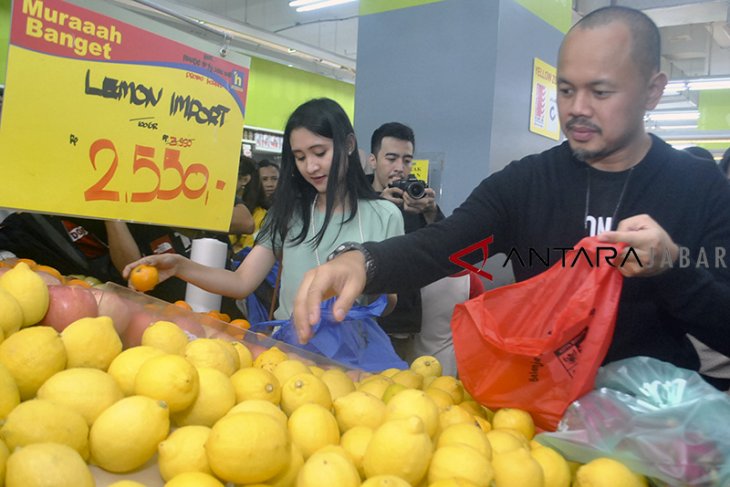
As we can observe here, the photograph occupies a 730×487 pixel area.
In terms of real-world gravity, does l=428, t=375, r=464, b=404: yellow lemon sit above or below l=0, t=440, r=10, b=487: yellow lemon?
below

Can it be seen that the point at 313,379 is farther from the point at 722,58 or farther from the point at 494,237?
the point at 722,58

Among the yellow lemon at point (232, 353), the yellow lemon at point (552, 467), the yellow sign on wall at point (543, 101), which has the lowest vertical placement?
the yellow lemon at point (552, 467)

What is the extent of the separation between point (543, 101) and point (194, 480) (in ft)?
12.2

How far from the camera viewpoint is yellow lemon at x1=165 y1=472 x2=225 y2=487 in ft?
2.29

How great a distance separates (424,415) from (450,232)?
0.54 meters

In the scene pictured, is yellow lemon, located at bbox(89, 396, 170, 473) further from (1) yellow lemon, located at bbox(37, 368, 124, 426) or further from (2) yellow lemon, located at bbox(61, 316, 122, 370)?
(2) yellow lemon, located at bbox(61, 316, 122, 370)

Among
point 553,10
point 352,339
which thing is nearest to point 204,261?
point 352,339

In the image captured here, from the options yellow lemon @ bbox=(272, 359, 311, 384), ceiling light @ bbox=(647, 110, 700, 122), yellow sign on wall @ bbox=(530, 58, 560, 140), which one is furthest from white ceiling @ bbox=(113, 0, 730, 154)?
yellow lemon @ bbox=(272, 359, 311, 384)

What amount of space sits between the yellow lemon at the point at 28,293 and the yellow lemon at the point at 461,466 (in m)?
0.72

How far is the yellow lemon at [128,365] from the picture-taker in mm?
930

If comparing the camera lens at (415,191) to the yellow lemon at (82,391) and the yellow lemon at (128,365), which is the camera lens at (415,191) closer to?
the yellow lemon at (128,365)

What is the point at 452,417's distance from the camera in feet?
3.30

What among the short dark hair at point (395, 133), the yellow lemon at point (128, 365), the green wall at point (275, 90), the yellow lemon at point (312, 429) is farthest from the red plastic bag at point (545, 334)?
the green wall at point (275, 90)

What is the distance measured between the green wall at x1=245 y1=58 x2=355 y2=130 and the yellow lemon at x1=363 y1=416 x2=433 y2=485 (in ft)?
31.4
